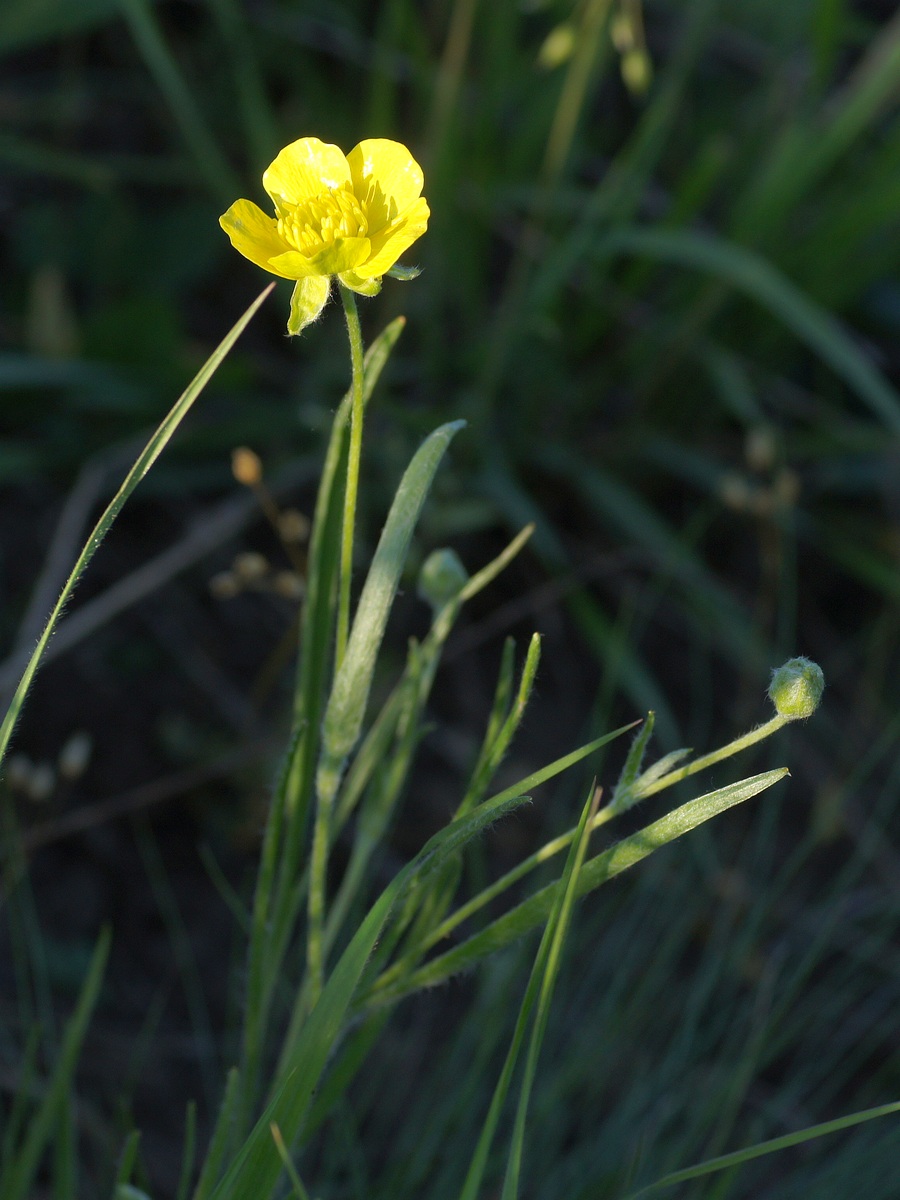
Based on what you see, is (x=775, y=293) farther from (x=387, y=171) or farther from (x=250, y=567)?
(x=387, y=171)

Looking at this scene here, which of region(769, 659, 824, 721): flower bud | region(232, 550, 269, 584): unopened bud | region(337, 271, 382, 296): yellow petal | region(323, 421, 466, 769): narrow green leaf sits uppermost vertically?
region(232, 550, 269, 584): unopened bud

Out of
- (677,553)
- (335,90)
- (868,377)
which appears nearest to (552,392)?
(677,553)

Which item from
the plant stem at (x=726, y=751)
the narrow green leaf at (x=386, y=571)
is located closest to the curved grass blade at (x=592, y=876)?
the plant stem at (x=726, y=751)

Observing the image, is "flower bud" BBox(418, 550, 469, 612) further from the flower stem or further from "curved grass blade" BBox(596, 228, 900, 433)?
"curved grass blade" BBox(596, 228, 900, 433)

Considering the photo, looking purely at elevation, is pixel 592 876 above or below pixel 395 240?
below

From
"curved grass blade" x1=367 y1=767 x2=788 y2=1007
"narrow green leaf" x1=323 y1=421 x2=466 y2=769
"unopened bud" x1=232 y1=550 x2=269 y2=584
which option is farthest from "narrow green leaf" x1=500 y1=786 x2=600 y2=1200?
"unopened bud" x1=232 y1=550 x2=269 y2=584

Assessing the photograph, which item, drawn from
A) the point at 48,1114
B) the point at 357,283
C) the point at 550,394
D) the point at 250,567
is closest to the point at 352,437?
the point at 357,283
